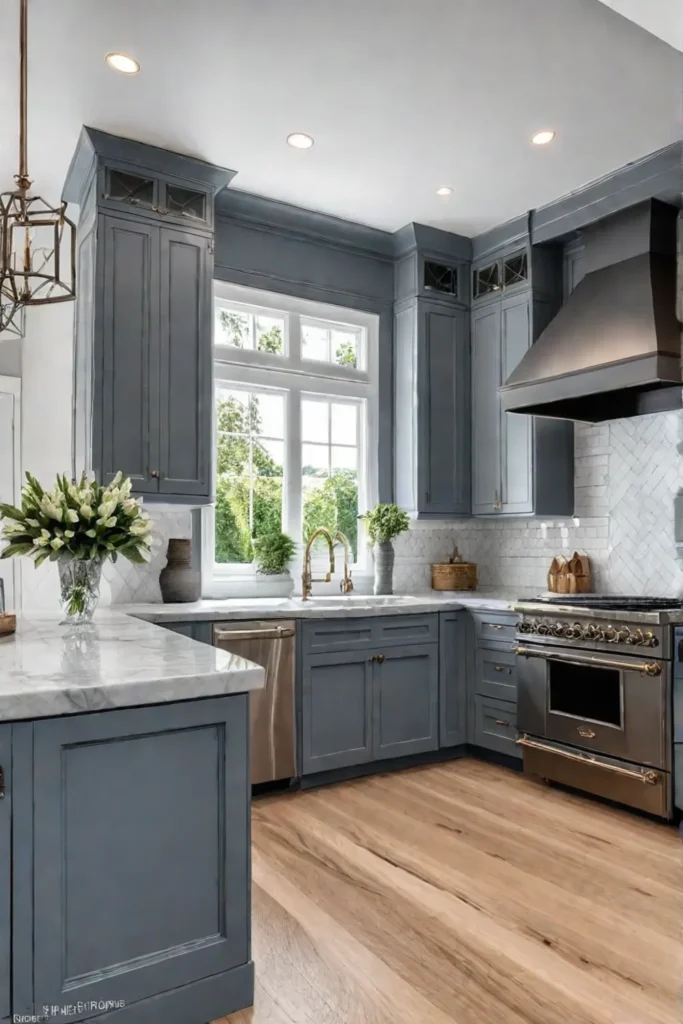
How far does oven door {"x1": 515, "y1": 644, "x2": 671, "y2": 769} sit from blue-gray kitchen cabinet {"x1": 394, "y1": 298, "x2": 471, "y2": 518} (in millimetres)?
1203

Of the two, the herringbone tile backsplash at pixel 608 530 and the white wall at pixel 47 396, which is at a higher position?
the white wall at pixel 47 396

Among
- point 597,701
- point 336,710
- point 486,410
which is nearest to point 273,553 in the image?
point 336,710

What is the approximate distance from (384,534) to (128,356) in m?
1.83

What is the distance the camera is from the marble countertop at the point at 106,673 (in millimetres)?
1632

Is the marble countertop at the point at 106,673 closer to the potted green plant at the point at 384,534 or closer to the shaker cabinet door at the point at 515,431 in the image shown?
the potted green plant at the point at 384,534

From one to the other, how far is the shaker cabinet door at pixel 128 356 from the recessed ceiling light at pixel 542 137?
1.90 metres

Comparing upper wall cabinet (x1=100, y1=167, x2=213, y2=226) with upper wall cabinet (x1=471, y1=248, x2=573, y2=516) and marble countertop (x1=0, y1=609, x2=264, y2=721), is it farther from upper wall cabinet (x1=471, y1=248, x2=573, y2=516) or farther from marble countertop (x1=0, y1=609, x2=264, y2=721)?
marble countertop (x1=0, y1=609, x2=264, y2=721)

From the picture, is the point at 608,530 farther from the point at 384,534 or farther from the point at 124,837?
the point at 124,837

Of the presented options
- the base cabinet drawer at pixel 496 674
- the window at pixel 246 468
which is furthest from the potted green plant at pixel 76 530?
the base cabinet drawer at pixel 496 674

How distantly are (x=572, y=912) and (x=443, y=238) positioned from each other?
3.77 meters

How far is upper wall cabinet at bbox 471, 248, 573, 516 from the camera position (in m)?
4.38

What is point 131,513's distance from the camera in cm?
254

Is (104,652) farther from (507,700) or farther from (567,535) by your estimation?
(567,535)

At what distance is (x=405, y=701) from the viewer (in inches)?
161
